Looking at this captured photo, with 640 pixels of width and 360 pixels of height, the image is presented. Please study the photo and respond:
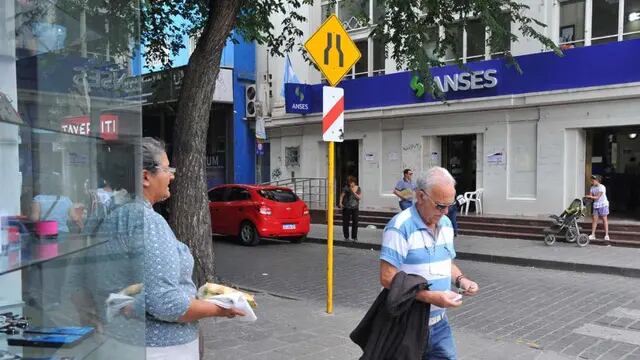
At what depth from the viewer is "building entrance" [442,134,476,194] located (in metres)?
17.4

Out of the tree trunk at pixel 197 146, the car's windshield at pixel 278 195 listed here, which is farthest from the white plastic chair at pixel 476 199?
the tree trunk at pixel 197 146

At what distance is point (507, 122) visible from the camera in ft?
51.5

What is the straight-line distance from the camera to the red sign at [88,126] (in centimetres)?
255

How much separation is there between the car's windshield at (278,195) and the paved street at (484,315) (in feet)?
11.3

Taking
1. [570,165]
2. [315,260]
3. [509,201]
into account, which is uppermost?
[570,165]

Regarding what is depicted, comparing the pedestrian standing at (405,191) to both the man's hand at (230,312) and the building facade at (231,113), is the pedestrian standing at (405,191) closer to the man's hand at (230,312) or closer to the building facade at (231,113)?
the man's hand at (230,312)

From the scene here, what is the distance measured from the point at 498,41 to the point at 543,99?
5.85 m

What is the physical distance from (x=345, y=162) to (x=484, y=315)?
45.4 feet

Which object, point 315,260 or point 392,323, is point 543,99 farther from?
point 392,323

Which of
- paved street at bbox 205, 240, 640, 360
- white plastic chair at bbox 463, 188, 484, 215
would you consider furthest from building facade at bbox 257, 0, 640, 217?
paved street at bbox 205, 240, 640, 360

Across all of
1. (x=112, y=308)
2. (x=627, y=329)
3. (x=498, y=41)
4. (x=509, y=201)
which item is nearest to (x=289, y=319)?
(x=627, y=329)

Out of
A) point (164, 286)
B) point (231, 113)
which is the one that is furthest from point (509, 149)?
point (164, 286)

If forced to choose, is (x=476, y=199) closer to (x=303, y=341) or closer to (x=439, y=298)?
(x=303, y=341)

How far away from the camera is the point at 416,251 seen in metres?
3.11
